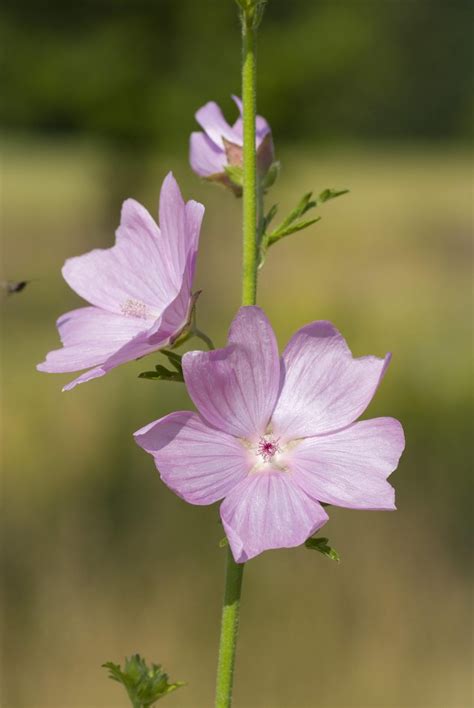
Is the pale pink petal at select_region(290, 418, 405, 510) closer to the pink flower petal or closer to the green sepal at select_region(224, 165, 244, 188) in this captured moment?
the pink flower petal

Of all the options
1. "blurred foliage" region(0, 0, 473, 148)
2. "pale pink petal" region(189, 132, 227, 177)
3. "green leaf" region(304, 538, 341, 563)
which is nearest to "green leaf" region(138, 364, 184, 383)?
"green leaf" region(304, 538, 341, 563)

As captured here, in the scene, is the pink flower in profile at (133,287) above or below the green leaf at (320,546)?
above

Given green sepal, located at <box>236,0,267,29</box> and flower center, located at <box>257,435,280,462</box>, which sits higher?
green sepal, located at <box>236,0,267,29</box>

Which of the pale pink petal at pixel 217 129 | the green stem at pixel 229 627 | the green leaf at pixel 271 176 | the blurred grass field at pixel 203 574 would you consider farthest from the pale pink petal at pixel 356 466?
the blurred grass field at pixel 203 574

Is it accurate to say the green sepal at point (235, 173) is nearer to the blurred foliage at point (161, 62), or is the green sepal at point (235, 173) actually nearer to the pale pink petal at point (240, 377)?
the pale pink petal at point (240, 377)

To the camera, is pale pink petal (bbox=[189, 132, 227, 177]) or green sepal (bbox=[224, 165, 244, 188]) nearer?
green sepal (bbox=[224, 165, 244, 188])

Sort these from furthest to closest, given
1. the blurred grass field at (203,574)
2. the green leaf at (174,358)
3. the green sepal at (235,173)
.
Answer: the blurred grass field at (203,574) < the green sepal at (235,173) < the green leaf at (174,358)

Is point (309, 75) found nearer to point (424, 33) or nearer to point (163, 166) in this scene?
point (163, 166)

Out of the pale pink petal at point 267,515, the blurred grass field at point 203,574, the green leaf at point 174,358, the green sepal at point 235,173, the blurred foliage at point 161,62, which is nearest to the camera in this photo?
the pale pink petal at point 267,515

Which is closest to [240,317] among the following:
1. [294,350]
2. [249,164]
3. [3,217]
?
[294,350]
